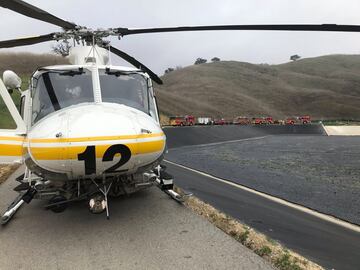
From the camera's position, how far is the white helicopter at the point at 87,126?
653 cm

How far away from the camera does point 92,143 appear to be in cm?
638

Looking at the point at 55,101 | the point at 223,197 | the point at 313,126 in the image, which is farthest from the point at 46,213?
the point at 313,126

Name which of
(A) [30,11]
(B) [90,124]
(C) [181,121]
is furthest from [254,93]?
(B) [90,124]

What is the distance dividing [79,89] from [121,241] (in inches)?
117

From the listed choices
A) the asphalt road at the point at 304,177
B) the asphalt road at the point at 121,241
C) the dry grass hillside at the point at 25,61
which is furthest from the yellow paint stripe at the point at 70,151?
the dry grass hillside at the point at 25,61

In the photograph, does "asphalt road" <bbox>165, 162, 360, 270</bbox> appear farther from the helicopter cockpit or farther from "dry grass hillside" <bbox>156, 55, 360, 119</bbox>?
"dry grass hillside" <bbox>156, 55, 360, 119</bbox>

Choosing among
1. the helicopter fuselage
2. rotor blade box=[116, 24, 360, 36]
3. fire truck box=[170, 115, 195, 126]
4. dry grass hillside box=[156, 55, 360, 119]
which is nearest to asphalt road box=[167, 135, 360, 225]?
rotor blade box=[116, 24, 360, 36]

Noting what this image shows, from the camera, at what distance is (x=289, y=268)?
5.52m

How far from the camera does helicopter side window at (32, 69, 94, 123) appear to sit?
7.95m

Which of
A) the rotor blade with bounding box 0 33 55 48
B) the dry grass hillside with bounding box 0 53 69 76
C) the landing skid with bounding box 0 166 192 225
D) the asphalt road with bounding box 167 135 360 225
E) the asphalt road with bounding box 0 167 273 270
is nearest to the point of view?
the asphalt road with bounding box 0 167 273 270

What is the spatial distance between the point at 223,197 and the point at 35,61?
72592 millimetres

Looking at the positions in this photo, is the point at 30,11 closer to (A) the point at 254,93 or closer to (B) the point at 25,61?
(B) the point at 25,61

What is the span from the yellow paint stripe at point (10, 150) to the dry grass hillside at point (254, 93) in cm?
6435

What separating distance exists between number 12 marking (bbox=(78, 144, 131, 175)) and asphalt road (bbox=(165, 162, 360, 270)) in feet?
9.64
